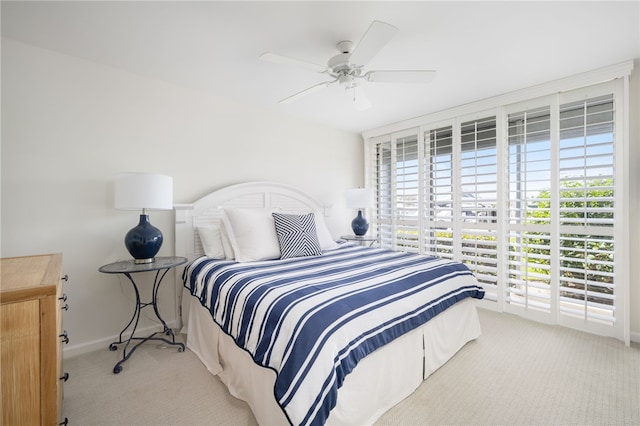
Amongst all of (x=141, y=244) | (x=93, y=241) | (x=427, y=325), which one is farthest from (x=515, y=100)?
(x=93, y=241)

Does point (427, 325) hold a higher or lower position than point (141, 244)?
lower

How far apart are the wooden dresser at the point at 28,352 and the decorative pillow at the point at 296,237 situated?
1725mm

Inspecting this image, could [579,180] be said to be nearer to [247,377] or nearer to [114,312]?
[247,377]

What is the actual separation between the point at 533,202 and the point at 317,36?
8.89ft

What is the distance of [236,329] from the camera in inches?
68.5

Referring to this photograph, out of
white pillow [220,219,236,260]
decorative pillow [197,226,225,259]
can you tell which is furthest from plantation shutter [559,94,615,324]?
decorative pillow [197,226,225,259]

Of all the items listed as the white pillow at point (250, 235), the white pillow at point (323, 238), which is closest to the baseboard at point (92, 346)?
the white pillow at point (250, 235)

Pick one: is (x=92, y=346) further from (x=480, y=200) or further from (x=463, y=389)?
(x=480, y=200)

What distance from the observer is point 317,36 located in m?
2.05

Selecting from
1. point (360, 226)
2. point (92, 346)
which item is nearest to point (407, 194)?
point (360, 226)

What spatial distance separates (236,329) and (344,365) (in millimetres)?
737

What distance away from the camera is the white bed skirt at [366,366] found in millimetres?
1481

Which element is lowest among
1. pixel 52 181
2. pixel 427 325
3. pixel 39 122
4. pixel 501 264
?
pixel 427 325

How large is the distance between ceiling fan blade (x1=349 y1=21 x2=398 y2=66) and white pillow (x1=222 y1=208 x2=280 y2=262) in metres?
1.60
